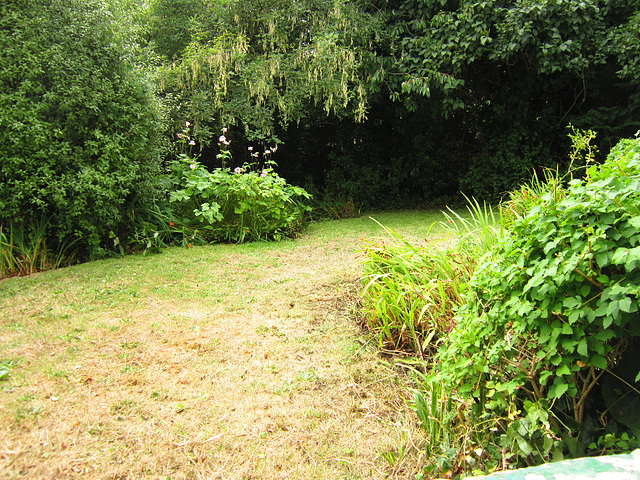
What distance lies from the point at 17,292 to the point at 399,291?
11.2 ft

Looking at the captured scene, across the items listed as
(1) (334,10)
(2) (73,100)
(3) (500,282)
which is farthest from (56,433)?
(1) (334,10)

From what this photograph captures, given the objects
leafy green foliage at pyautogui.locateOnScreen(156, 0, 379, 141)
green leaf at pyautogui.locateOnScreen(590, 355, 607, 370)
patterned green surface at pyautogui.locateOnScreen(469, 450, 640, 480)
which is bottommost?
green leaf at pyautogui.locateOnScreen(590, 355, 607, 370)

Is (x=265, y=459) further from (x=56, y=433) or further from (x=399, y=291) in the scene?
(x=399, y=291)

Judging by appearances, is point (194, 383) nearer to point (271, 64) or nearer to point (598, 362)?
point (598, 362)

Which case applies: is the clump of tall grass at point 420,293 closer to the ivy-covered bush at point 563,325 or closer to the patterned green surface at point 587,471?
the ivy-covered bush at point 563,325

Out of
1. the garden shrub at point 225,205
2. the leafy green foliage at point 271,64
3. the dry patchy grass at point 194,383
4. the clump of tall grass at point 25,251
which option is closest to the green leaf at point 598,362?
the dry patchy grass at point 194,383

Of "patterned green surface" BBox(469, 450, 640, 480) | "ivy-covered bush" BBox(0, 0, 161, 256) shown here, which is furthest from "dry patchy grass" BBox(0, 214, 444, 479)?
"patterned green surface" BBox(469, 450, 640, 480)

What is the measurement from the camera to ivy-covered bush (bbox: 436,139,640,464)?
1486mm

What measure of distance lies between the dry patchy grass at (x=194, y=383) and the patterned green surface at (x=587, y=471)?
4.36 feet

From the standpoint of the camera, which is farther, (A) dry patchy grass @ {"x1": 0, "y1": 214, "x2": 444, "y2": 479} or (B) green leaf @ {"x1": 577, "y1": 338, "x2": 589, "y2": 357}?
(A) dry patchy grass @ {"x1": 0, "y1": 214, "x2": 444, "y2": 479}

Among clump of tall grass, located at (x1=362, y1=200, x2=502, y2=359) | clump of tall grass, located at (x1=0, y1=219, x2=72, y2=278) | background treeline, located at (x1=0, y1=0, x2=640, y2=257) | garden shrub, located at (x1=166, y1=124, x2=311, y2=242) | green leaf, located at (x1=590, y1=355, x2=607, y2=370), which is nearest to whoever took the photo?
green leaf, located at (x1=590, y1=355, x2=607, y2=370)

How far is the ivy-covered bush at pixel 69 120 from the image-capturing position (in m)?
4.46

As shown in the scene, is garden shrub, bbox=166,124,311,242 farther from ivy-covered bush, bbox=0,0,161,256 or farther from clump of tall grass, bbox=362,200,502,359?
clump of tall grass, bbox=362,200,502,359

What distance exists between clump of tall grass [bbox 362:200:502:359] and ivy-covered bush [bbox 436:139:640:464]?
2.46 ft
